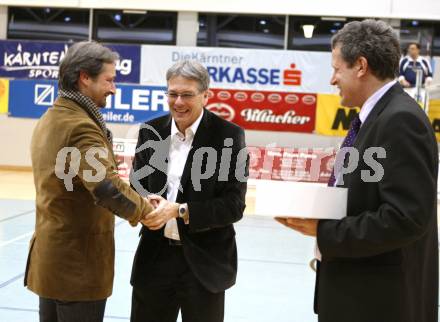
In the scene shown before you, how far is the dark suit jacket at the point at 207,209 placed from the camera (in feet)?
9.86

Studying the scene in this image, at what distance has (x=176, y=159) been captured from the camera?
3.13m

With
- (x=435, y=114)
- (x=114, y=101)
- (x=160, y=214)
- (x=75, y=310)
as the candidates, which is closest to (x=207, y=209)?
(x=160, y=214)

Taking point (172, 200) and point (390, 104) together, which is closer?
point (390, 104)

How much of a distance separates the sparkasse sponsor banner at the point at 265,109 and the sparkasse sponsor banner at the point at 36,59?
7.39ft

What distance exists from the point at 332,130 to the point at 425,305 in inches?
493

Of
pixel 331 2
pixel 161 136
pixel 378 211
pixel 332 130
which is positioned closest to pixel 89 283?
pixel 161 136

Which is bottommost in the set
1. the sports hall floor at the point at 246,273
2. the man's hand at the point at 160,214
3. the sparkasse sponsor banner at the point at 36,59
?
the sports hall floor at the point at 246,273

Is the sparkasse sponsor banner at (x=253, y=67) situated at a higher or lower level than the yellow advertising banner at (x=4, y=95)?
higher

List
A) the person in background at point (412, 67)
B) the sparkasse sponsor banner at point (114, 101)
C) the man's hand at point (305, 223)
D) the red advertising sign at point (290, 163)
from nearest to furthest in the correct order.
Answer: the man's hand at point (305, 223), the person in background at point (412, 67), the red advertising sign at point (290, 163), the sparkasse sponsor banner at point (114, 101)

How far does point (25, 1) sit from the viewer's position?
1555 cm

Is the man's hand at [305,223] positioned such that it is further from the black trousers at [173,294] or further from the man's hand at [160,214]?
the black trousers at [173,294]

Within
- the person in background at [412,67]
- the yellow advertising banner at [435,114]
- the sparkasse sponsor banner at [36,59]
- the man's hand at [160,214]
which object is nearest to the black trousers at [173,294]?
the man's hand at [160,214]

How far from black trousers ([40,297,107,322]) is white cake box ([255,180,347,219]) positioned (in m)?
1.10

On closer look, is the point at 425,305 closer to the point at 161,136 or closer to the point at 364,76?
the point at 364,76
